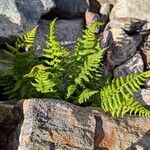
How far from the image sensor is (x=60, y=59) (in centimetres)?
643

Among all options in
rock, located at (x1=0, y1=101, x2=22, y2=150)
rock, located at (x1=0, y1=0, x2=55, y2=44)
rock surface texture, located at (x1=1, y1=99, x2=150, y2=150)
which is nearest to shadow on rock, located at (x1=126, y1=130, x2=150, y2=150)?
rock surface texture, located at (x1=1, y1=99, x2=150, y2=150)

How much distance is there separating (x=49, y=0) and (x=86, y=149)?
3135mm

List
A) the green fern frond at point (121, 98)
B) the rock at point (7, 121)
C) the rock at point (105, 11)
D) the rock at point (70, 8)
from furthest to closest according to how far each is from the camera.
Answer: the rock at point (105, 11)
the rock at point (70, 8)
the green fern frond at point (121, 98)
the rock at point (7, 121)

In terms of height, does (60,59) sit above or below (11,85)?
above

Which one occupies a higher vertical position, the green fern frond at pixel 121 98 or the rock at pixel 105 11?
the rock at pixel 105 11

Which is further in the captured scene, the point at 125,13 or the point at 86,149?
the point at 125,13

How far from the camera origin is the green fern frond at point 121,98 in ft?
19.0

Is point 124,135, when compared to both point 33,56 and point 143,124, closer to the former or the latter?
point 143,124

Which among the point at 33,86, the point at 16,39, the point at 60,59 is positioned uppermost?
the point at 16,39

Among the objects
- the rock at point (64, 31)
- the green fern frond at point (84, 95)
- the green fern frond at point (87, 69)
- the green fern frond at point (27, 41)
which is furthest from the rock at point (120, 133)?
the rock at point (64, 31)

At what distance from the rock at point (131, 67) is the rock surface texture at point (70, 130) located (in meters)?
1.67

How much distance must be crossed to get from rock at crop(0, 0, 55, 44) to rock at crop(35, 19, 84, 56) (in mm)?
283

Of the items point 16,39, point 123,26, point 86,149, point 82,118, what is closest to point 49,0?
point 16,39

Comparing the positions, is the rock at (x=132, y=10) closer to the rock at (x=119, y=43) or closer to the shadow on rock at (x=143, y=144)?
the rock at (x=119, y=43)
